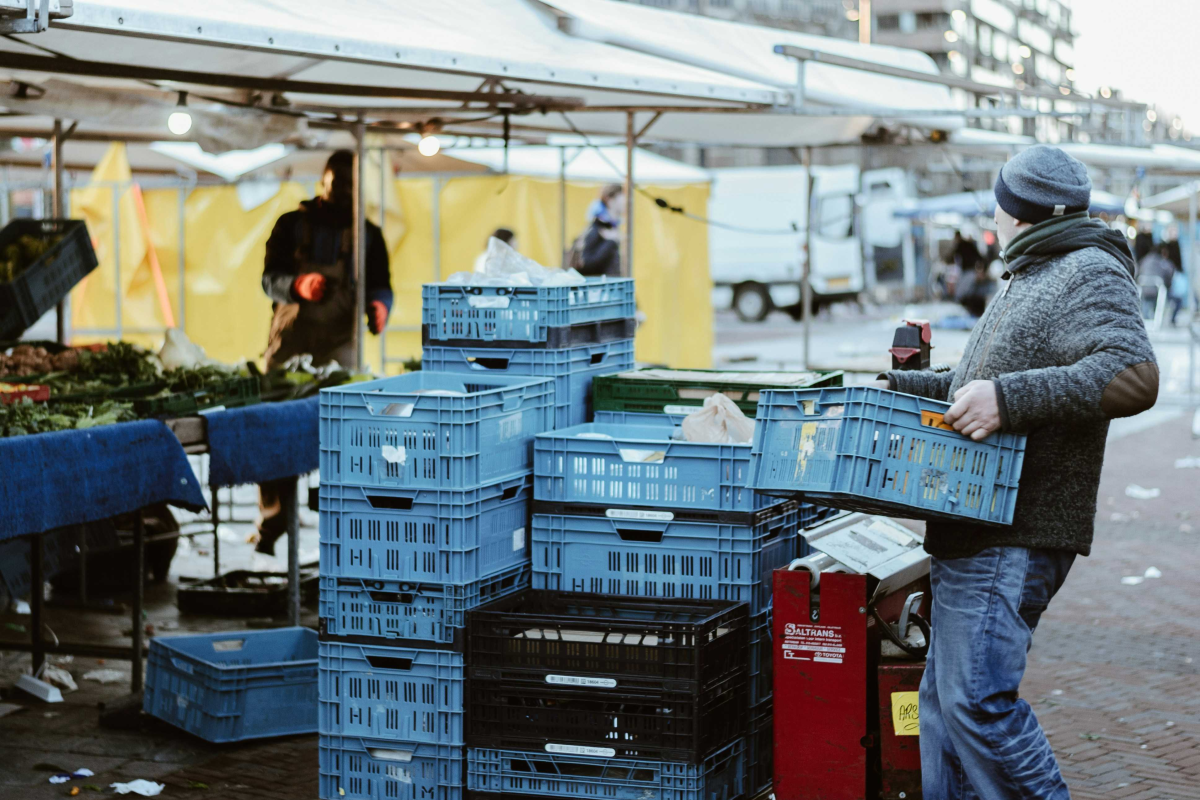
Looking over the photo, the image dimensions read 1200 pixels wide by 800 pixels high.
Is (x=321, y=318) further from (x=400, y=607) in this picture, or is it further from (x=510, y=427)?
(x=400, y=607)

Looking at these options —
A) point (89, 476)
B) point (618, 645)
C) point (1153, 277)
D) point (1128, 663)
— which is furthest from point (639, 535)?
point (1153, 277)

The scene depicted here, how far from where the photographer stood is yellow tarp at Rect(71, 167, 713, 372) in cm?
1569

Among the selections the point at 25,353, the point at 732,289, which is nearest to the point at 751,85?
the point at 25,353

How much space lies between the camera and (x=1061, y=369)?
3.57m

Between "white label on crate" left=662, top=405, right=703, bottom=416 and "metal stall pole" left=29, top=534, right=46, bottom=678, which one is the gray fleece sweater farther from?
"metal stall pole" left=29, top=534, right=46, bottom=678

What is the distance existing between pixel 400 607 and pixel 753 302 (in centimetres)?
2862

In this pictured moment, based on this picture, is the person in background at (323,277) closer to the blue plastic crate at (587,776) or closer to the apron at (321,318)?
the apron at (321,318)

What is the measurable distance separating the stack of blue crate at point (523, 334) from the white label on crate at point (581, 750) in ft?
4.49

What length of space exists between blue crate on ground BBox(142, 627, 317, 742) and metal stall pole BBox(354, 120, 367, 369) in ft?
A: 13.5

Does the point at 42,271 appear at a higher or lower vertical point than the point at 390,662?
higher

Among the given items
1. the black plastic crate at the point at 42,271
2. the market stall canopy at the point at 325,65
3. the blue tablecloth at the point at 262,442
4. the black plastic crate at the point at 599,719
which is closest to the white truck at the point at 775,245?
the market stall canopy at the point at 325,65

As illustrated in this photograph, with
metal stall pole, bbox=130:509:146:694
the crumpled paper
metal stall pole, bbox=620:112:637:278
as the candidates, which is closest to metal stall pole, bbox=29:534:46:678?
metal stall pole, bbox=130:509:146:694

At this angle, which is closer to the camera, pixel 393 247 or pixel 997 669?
pixel 997 669

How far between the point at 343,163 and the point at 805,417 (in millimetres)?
6298
